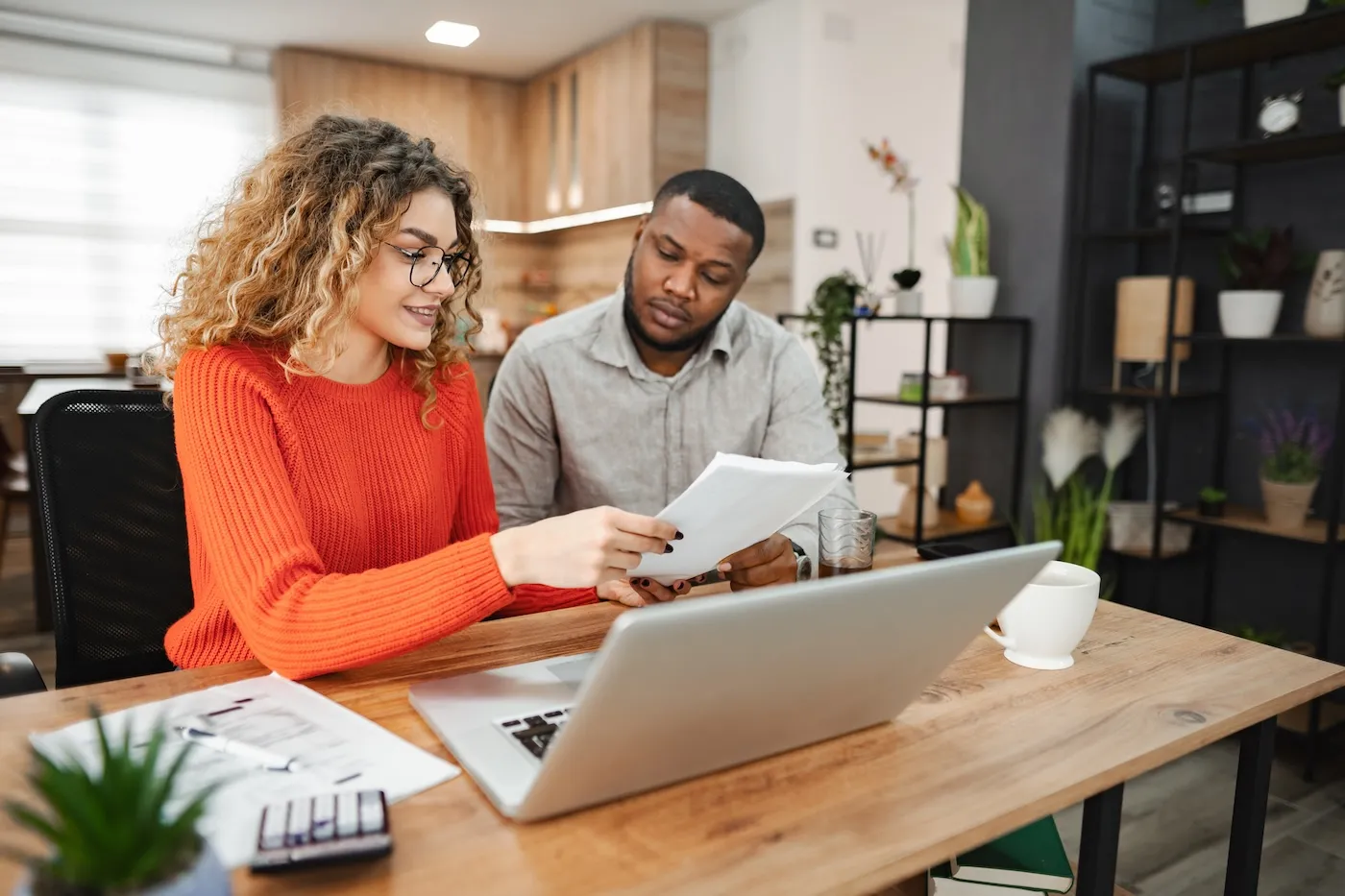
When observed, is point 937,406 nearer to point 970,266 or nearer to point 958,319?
point 958,319

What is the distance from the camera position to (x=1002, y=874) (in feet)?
3.80

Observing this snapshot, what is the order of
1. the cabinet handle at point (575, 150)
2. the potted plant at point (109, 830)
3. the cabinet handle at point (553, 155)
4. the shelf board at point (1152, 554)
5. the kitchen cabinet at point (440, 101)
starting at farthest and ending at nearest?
the cabinet handle at point (553, 155) → the cabinet handle at point (575, 150) → the kitchen cabinet at point (440, 101) → the shelf board at point (1152, 554) → the potted plant at point (109, 830)

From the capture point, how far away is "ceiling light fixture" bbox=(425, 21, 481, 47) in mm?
4871

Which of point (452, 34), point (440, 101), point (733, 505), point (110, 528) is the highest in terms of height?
point (452, 34)

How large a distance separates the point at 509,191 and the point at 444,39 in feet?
3.68

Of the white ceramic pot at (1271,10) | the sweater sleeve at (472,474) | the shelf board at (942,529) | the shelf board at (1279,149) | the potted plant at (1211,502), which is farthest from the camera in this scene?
the shelf board at (942,529)

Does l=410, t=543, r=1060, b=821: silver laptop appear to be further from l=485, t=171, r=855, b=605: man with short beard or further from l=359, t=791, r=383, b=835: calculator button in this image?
l=485, t=171, r=855, b=605: man with short beard

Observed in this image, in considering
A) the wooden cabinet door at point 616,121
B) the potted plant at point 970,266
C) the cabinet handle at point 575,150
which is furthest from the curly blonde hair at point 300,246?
the cabinet handle at point 575,150

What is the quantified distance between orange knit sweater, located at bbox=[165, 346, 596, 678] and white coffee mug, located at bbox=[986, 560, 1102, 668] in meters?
0.56

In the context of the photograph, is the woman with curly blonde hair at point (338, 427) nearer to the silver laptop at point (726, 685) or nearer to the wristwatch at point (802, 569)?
the silver laptop at point (726, 685)

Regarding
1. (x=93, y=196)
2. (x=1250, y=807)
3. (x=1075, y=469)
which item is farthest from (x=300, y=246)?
(x=93, y=196)

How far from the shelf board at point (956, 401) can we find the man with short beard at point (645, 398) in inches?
51.7

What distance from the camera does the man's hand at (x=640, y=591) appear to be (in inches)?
48.1

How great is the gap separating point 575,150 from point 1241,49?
366 centimetres
